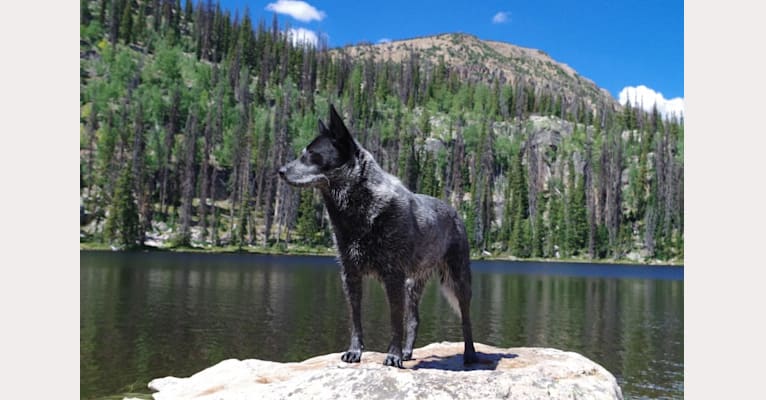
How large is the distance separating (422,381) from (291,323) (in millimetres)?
23974

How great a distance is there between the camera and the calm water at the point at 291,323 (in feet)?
70.5

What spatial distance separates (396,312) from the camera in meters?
6.80

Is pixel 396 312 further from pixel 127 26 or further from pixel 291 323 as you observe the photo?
pixel 127 26

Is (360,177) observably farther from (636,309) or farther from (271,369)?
(636,309)

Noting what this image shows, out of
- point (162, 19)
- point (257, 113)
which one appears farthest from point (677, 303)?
point (162, 19)

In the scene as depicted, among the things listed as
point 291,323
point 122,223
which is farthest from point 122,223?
point 291,323

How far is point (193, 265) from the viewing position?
2266 inches

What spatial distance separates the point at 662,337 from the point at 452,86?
13721 cm

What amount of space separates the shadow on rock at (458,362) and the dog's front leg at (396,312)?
1049 mm

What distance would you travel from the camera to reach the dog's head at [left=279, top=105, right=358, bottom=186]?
665 centimetres

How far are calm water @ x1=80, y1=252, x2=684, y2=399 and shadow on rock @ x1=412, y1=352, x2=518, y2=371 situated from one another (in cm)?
1111

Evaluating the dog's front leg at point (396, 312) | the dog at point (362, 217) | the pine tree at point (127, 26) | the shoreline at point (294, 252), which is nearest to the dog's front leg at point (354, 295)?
the dog at point (362, 217)

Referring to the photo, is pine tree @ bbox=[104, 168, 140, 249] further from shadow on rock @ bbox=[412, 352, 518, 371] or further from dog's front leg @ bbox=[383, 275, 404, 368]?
dog's front leg @ bbox=[383, 275, 404, 368]

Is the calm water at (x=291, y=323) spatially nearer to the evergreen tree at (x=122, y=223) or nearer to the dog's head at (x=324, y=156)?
the dog's head at (x=324, y=156)
